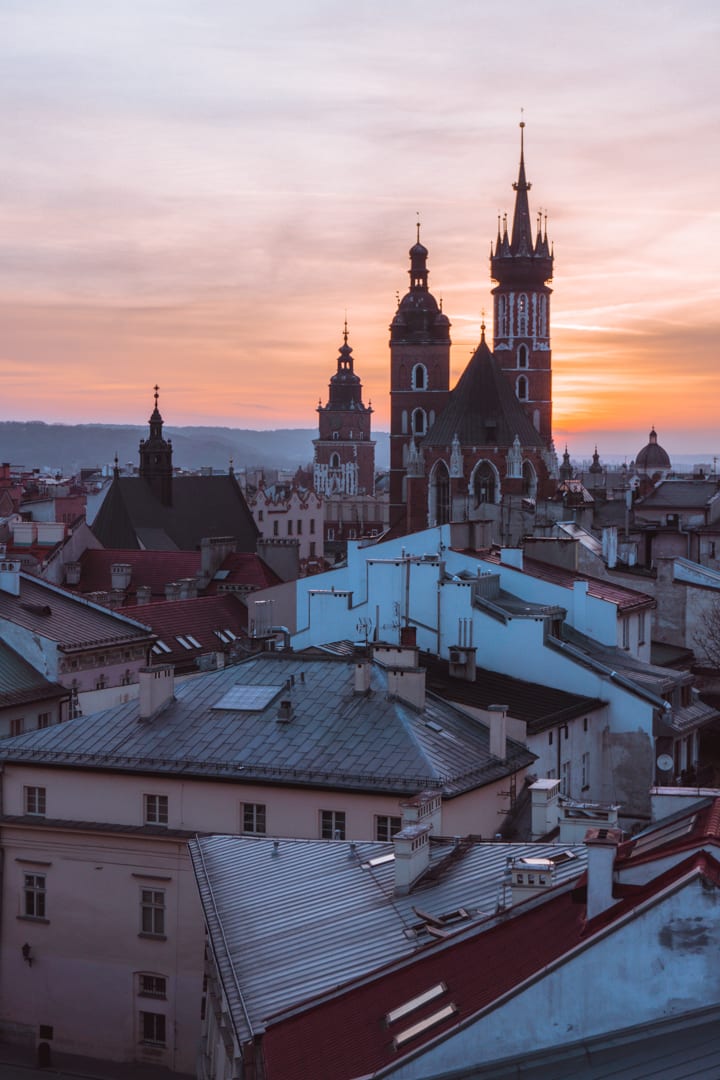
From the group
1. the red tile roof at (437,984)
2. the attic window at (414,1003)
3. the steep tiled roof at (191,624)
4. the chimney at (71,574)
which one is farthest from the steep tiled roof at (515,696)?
the chimney at (71,574)

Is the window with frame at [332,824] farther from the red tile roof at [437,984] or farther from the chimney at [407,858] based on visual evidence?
the red tile roof at [437,984]

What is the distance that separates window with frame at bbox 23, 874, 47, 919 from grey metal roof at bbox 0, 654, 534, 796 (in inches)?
98.1

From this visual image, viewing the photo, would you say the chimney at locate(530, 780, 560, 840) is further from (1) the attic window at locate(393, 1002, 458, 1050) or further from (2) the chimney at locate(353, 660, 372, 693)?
(1) the attic window at locate(393, 1002, 458, 1050)

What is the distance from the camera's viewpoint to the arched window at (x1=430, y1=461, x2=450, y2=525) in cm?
11819

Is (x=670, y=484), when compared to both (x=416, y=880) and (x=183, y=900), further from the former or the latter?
(x=416, y=880)

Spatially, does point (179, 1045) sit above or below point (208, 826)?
below

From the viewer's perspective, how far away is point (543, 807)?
89.3 feet

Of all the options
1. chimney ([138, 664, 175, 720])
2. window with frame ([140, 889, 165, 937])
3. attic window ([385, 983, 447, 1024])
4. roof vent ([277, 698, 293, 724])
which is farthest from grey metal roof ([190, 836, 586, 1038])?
chimney ([138, 664, 175, 720])

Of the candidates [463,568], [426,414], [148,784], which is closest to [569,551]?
[463,568]

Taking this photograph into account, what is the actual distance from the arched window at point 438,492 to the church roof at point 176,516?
1352cm

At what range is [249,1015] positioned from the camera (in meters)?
18.1

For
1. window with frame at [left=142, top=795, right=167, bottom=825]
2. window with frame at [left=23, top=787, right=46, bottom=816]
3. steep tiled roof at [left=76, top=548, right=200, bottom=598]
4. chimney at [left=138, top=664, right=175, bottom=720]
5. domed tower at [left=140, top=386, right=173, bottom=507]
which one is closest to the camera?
window with frame at [left=142, top=795, right=167, bottom=825]

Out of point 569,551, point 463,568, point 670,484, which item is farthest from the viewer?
point 670,484

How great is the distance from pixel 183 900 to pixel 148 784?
2.64 meters
